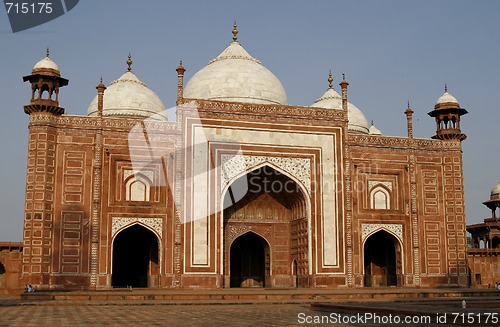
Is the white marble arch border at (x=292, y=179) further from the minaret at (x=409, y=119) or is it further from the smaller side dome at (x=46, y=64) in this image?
the smaller side dome at (x=46, y=64)

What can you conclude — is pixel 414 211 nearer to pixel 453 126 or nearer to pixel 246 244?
pixel 453 126

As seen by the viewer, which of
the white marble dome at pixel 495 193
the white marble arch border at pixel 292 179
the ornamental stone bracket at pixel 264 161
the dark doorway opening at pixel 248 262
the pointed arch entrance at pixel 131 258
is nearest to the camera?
the white marble arch border at pixel 292 179

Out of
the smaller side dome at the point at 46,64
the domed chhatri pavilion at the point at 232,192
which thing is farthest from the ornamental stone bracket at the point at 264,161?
the smaller side dome at the point at 46,64

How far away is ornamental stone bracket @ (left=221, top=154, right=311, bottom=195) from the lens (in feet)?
60.5

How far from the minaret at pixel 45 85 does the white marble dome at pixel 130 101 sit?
3.17 m

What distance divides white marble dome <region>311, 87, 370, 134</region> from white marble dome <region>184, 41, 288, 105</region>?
2.99 metres

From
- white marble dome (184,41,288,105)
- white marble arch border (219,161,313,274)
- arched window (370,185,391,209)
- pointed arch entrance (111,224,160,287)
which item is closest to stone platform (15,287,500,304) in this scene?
white marble arch border (219,161,313,274)

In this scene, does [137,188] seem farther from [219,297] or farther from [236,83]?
[219,297]

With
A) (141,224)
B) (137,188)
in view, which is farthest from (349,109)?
(141,224)

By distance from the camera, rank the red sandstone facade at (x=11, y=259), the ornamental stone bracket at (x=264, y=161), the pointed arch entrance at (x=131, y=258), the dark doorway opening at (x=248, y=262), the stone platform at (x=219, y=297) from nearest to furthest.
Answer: the stone platform at (x=219, y=297) → the ornamental stone bracket at (x=264, y=161) → the red sandstone facade at (x=11, y=259) → the pointed arch entrance at (x=131, y=258) → the dark doorway opening at (x=248, y=262)

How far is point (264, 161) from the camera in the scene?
740 inches

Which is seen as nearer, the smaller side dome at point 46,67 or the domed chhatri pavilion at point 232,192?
the domed chhatri pavilion at point 232,192

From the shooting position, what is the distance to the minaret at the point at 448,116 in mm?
20844

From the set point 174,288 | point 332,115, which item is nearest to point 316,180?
point 332,115
